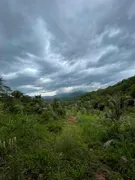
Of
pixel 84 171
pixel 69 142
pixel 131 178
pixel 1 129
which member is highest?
pixel 1 129

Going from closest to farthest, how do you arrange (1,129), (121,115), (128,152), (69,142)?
(128,152), (69,142), (1,129), (121,115)

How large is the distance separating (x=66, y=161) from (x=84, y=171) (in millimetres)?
628

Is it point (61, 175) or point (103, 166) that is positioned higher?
point (61, 175)

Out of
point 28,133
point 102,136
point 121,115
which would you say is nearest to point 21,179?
point 28,133

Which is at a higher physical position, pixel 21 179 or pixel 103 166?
pixel 21 179

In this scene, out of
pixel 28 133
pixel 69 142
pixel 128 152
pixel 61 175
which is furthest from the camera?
pixel 28 133

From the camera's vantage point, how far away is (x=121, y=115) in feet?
25.0

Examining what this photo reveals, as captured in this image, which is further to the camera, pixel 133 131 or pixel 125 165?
pixel 133 131

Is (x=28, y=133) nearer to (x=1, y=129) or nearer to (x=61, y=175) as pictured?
(x=1, y=129)

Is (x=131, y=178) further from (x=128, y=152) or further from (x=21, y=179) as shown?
(x=21, y=179)

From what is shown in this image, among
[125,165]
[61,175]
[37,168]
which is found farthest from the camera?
[125,165]

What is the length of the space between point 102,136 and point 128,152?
211cm

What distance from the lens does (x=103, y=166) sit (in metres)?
4.09

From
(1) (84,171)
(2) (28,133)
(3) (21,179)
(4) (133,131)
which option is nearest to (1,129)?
(2) (28,133)
